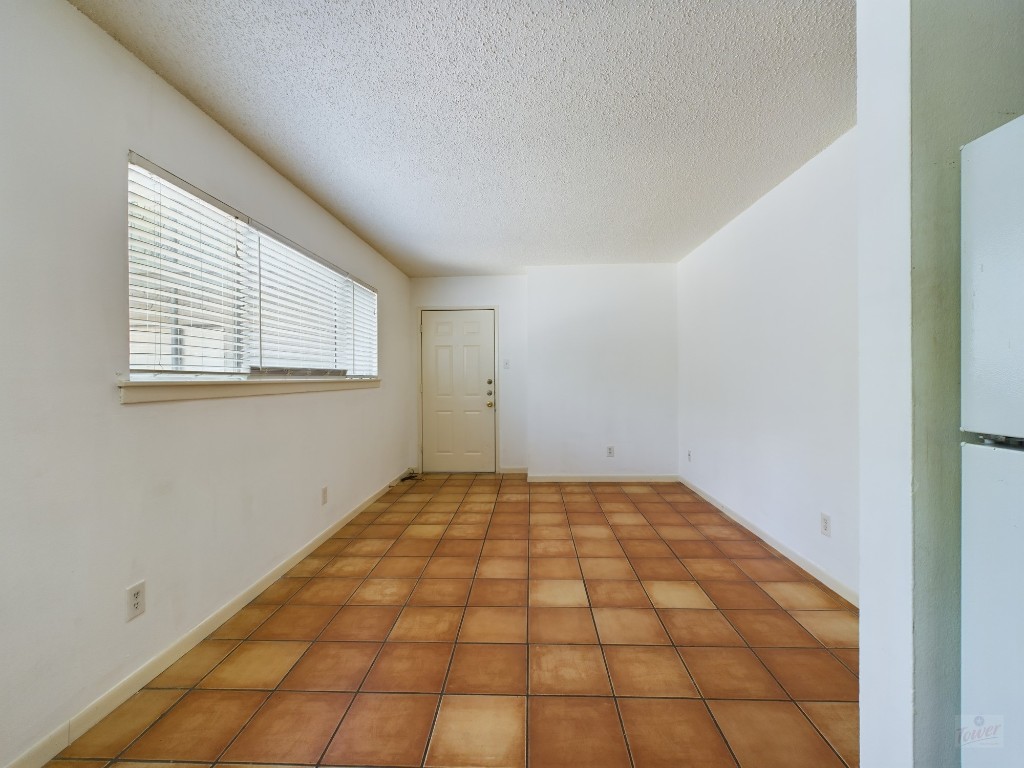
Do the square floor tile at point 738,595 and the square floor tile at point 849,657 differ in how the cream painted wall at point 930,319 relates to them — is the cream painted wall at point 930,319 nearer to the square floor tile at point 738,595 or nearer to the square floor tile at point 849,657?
the square floor tile at point 849,657

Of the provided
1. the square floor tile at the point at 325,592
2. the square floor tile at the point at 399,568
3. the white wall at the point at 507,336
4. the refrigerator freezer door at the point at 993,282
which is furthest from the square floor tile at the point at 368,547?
the refrigerator freezer door at the point at 993,282

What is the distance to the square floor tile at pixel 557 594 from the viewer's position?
196cm

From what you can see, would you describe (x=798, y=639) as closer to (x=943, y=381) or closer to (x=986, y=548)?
(x=986, y=548)

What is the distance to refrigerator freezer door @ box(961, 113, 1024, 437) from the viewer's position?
59 cm

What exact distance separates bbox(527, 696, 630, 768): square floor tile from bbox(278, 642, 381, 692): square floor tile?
68 cm

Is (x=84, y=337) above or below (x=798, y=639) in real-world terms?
above

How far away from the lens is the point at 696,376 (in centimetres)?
378

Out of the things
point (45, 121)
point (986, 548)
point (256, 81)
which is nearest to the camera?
point (986, 548)

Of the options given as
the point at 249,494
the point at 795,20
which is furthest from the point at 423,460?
the point at 795,20

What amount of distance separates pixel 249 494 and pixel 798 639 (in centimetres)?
264

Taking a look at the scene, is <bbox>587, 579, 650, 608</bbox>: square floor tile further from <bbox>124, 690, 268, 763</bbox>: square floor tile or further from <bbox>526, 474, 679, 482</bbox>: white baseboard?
<bbox>526, 474, 679, 482</bbox>: white baseboard

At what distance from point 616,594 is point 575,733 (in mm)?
870

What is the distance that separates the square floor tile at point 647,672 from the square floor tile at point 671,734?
40 mm

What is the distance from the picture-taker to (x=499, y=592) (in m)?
A: 2.06
